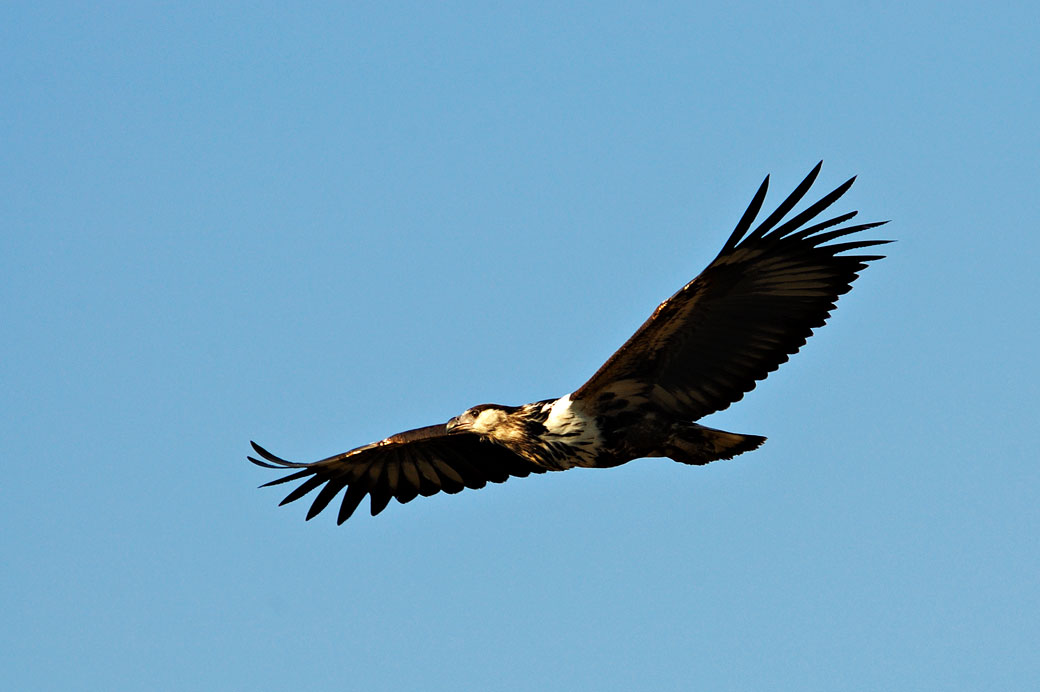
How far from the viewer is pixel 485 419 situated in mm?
11664

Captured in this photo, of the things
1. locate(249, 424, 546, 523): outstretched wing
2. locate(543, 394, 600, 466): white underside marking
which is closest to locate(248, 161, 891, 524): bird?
locate(543, 394, 600, 466): white underside marking

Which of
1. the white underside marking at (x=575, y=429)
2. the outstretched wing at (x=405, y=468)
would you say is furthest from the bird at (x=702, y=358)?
the outstretched wing at (x=405, y=468)

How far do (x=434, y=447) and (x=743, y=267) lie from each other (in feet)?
12.6

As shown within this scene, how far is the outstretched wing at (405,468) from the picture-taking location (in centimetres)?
1304

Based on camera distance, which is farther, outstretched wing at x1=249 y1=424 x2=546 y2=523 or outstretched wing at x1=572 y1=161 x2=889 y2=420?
outstretched wing at x1=249 y1=424 x2=546 y2=523

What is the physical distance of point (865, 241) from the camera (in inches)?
424

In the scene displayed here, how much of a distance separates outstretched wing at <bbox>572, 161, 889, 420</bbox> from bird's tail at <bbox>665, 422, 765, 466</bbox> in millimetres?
207

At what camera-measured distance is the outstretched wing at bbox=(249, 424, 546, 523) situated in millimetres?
13039

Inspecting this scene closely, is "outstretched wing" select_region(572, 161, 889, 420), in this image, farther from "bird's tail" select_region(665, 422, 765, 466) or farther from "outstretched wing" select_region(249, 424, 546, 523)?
"outstretched wing" select_region(249, 424, 546, 523)

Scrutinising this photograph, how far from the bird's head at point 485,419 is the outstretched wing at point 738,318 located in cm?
81

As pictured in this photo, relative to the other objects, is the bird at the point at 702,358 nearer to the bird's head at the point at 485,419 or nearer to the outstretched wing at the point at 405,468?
the bird's head at the point at 485,419

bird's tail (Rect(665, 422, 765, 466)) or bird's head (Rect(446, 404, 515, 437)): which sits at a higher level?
bird's head (Rect(446, 404, 515, 437))

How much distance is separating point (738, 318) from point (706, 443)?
996 mm

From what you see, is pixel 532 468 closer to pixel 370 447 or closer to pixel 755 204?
pixel 370 447
